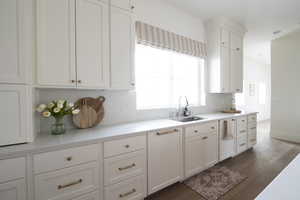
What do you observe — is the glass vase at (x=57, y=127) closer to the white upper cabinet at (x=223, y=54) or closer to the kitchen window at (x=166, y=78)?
the kitchen window at (x=166, y=78)

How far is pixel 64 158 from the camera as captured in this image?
4.04 ft

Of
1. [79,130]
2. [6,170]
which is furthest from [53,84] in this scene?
[6,170]

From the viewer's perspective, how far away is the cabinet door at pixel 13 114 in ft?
3.78

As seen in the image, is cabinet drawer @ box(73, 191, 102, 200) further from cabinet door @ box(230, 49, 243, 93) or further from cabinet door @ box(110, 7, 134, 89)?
cabinet door @ box(230, 49, 243, 93)

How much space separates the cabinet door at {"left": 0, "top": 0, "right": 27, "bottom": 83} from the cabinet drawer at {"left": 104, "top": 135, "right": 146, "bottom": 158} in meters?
0.95

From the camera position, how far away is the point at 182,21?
287 cm

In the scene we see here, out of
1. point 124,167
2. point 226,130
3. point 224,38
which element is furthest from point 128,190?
point 224,38

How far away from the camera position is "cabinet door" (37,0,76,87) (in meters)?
1.33

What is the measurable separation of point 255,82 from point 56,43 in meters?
8.17

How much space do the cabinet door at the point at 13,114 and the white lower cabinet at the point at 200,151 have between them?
1874 millimetres

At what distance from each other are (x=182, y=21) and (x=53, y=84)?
2589 millimetres

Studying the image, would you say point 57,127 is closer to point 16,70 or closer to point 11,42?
point 16,70

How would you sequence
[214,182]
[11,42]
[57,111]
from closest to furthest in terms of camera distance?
[11,42], [57,111], [214,182]

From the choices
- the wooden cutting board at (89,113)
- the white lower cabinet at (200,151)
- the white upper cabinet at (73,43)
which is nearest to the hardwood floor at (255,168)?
the white lower cabinet at (200,151)
